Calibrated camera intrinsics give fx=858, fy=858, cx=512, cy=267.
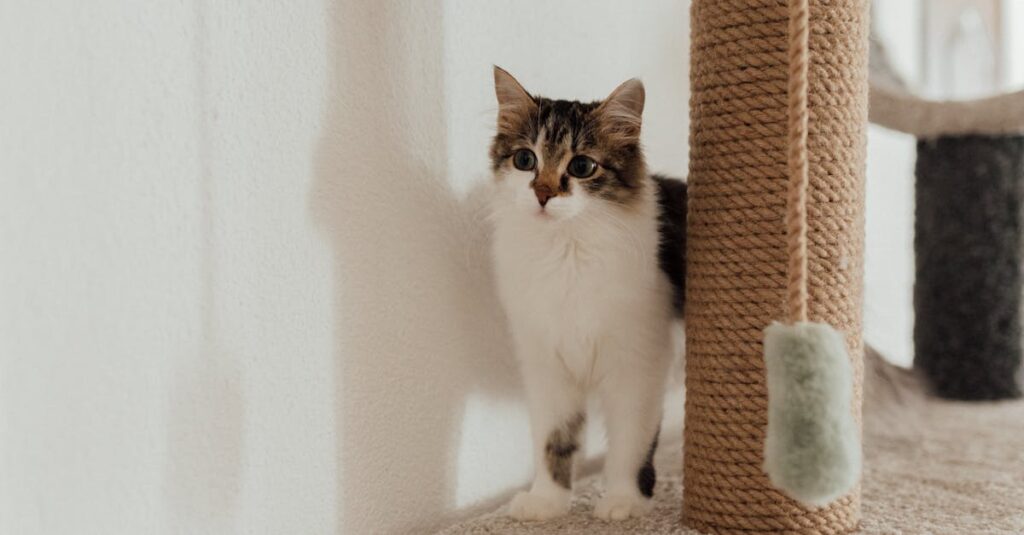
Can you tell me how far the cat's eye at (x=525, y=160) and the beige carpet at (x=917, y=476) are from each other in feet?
1.72

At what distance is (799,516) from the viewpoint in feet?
3.76

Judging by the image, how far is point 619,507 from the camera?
1.29 metres

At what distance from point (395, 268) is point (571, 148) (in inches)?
12.0

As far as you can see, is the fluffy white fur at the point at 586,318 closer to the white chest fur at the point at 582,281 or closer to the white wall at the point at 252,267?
the white chest fur at the point at 582,281

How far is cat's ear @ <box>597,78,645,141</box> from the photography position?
1.25 metres

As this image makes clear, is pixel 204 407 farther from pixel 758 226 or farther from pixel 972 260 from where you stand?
pixel 972 260

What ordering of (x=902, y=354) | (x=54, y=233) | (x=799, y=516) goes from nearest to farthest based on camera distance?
(x=54, y=233) < (x=799, y=516) < (x=902, y=354)

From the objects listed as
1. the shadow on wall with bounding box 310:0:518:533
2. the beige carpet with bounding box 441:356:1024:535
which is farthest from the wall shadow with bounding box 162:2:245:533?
the beige carpet with bounding box 441:356:1024:535

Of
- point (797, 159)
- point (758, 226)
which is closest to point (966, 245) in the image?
point (758, 226)

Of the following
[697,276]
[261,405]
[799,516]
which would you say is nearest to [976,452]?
[799,516]

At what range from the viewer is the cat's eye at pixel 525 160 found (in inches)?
48.8

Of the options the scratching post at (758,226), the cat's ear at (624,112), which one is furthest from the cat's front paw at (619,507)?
the cat's ear at (624,112)

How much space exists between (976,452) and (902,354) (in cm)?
134

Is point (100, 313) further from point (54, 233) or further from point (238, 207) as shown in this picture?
point (238, 207)
